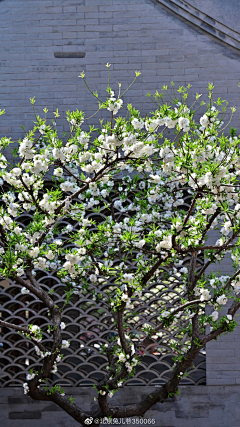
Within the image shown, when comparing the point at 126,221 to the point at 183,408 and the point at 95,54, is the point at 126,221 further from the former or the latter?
the point at 183,408

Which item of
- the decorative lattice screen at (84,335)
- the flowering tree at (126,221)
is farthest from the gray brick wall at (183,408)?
the flowering tree at (126,221)

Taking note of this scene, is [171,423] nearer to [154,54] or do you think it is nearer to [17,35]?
[154,54]

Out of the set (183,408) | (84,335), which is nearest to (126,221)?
(84,335)

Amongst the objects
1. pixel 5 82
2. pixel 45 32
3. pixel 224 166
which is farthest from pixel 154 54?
pixel 224 166

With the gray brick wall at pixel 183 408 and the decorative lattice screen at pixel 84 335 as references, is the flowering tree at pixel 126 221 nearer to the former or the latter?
the decorative lattice screen at pixel 84 335

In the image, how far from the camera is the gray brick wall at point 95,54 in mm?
4633

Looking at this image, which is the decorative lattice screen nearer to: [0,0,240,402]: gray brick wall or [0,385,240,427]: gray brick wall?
[0,385,240,427]: gray brick wall

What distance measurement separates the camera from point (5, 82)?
4.71m

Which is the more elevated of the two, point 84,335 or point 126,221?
point 126,221

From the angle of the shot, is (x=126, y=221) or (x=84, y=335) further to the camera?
(x=84, y=335)

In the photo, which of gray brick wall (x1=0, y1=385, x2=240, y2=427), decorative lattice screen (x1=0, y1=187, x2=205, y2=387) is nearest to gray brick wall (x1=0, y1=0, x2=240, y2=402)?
decorative lattice screen (x1=0, y1=187, x2=205, y2=387)

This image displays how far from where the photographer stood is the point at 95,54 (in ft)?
15.3

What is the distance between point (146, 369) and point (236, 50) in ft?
10.1

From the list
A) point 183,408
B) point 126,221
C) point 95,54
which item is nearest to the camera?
point 126,221
